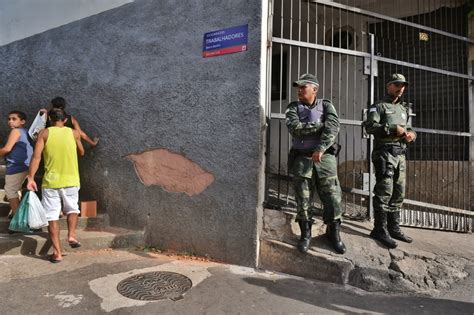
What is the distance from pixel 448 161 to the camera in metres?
5.96

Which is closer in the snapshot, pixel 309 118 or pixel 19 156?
pixel 309 118

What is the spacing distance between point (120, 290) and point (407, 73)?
540 centimetres

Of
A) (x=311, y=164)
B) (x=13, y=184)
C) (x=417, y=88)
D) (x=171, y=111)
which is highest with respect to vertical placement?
(x=417, y=88)

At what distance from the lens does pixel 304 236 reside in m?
4.13

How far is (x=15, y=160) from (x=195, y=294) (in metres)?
2.92

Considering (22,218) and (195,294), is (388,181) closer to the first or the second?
(195,294)

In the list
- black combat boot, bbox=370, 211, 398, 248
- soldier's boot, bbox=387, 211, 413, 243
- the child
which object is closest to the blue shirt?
the child

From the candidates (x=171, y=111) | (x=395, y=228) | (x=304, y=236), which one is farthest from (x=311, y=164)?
(x=171, y=111)

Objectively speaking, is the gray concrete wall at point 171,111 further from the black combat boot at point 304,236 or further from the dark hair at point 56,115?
the dark hair at point 56,115

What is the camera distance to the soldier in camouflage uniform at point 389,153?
13.9ft

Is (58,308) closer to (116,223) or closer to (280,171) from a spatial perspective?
(116,223)

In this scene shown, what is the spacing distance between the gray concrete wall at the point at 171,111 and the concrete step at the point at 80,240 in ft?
0.66

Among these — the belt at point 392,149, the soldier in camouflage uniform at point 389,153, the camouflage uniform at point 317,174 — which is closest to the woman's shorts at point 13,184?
the camouflage uniform at point 317,174

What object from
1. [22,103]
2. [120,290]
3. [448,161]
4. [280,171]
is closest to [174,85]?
[280,171]
